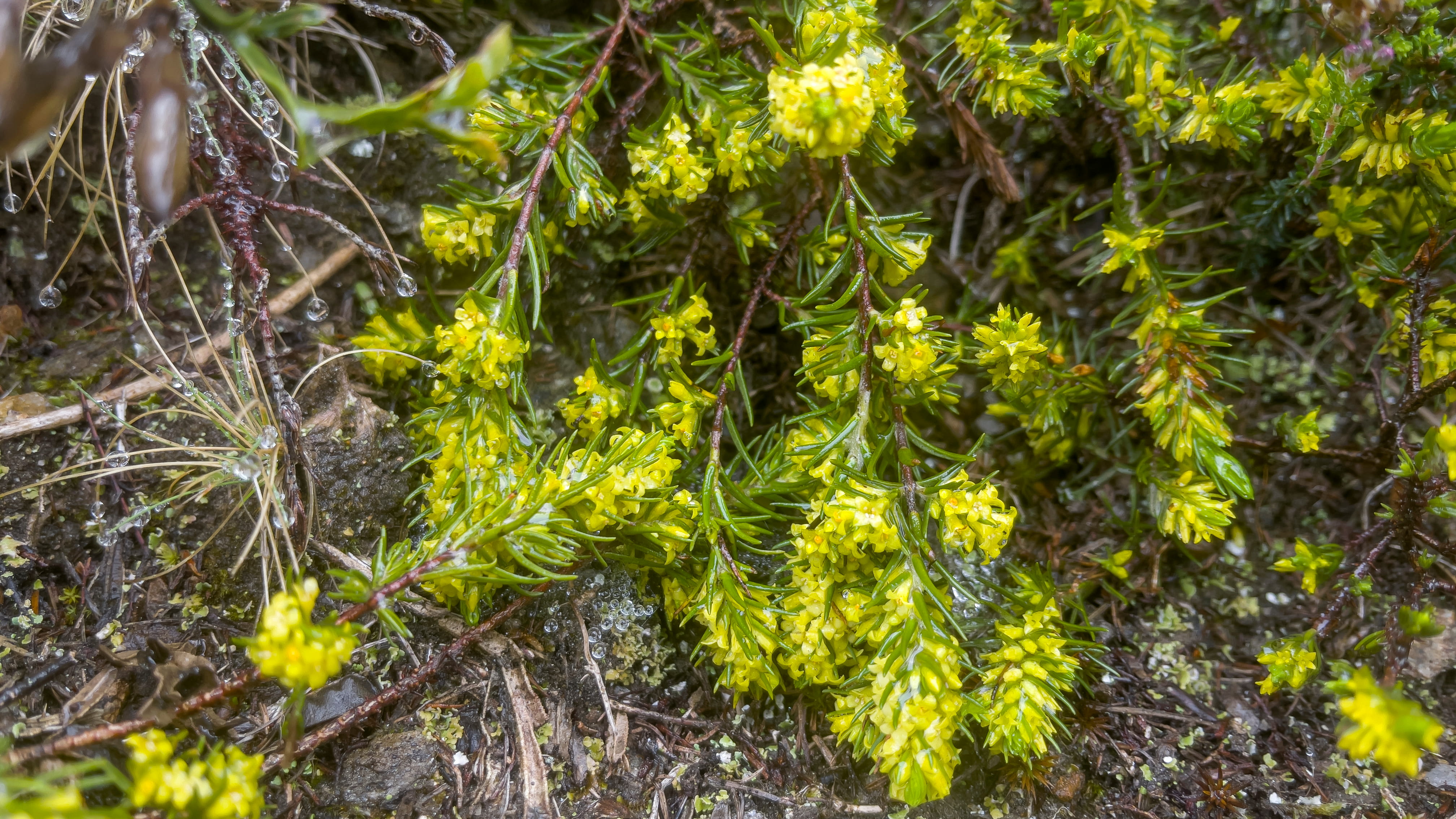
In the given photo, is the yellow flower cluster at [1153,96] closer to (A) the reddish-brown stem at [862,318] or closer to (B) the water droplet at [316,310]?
(A) the reddish-brown stem at [862,318]

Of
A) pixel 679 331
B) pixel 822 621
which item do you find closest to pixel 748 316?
pixel 679 331

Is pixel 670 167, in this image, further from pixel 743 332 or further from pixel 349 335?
pixel 349 335

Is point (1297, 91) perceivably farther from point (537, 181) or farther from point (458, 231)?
point (458, 231)

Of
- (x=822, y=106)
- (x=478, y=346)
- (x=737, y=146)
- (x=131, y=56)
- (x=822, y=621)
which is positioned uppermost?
(x=131, y=56)

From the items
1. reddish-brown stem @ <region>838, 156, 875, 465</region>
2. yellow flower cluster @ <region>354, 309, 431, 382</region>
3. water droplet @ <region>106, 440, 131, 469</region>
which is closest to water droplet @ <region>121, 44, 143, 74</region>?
yellow flower cluster @ <region>354, 309, 431, 382</region>

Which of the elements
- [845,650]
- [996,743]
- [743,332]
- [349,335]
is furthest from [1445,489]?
[349,335]

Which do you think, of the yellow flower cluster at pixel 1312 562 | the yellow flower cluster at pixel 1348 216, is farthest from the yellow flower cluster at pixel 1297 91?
the yellow flower cluster at pixel 1312 562
